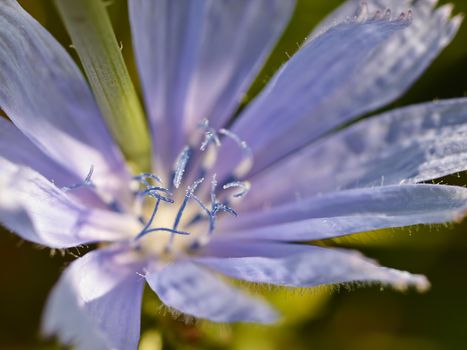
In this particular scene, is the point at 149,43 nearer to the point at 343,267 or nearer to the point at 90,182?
the point at 90,182

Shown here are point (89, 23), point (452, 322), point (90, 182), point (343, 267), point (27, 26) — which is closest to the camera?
point (343, 267)

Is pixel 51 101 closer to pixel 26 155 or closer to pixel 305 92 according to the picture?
pixel 26 155

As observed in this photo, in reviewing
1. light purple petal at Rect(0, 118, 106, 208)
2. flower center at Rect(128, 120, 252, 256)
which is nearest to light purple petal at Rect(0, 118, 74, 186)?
light purple petal at Rect(0, 118, 106, 208)

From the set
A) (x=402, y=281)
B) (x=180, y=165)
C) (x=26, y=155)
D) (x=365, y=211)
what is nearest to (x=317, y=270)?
(x=402, y=281)

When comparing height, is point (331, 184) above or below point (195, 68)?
below

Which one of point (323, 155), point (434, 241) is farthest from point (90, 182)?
point (434, 241)

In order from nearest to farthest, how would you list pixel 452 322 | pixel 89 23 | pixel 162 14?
pixel 89 23 → pixel 162 14 → pixel 452 322
